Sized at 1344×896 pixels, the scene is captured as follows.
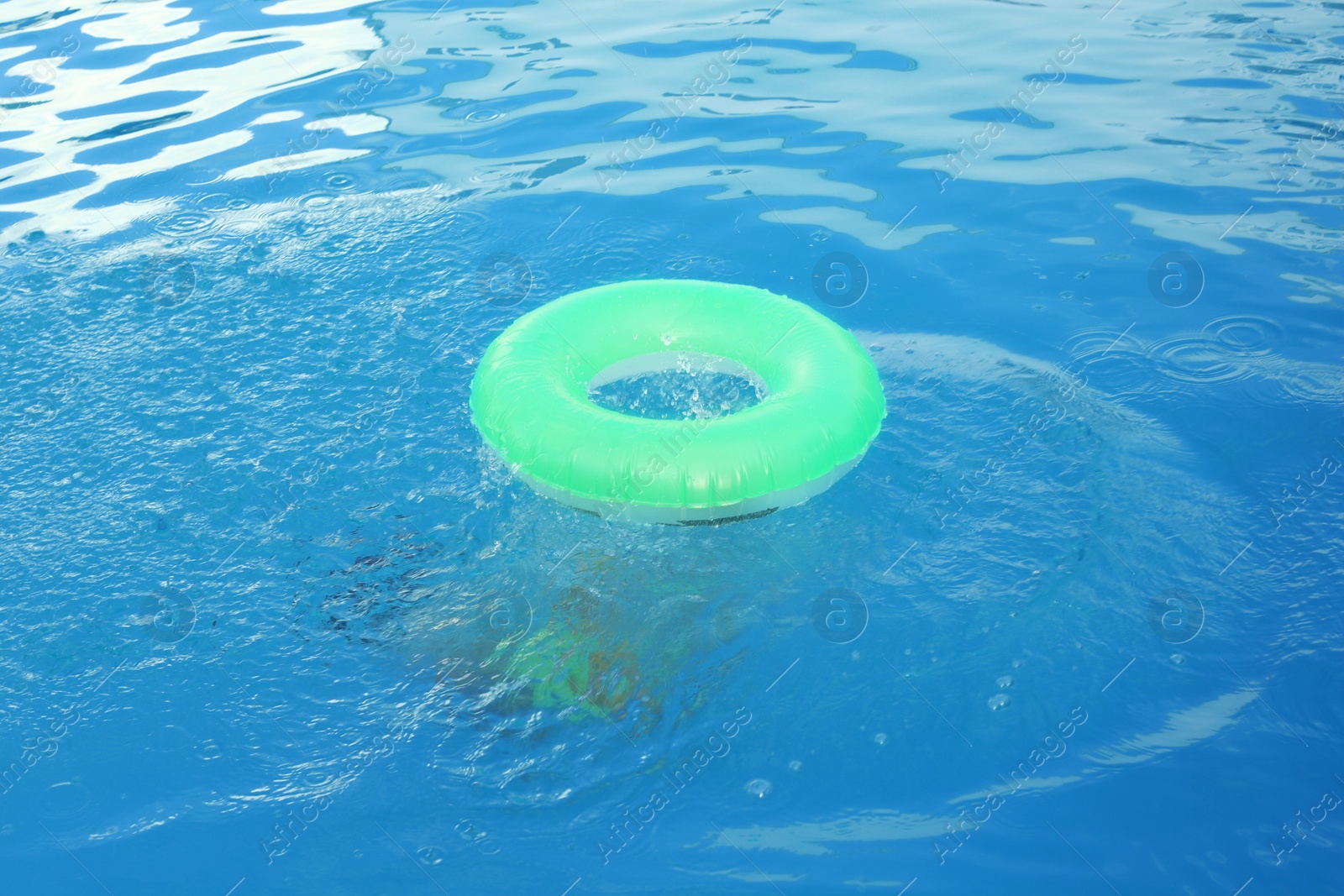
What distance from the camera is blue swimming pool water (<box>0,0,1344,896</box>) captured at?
3.67 meters

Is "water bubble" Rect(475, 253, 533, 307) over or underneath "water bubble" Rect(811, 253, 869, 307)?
over

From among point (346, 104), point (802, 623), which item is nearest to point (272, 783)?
point (802, 623)

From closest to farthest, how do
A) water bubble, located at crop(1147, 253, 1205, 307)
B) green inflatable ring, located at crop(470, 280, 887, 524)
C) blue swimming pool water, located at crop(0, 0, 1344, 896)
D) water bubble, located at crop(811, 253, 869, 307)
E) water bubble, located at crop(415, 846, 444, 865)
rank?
water bubble, located at crop(415, 846, 444, 865) < blue swimming pool water, located at crop(0, 0, 1344, 896) < green inflatable ring, located at crop(470, 280, 887, 524) < water bubble, located at crop(1147, 253, 1205, 307) < water bubble, located at crop(811, 253, 869, 307)

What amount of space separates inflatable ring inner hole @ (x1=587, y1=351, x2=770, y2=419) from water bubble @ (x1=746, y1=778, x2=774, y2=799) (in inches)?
83.4

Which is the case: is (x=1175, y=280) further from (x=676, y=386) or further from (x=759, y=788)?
(x=759, y=788)

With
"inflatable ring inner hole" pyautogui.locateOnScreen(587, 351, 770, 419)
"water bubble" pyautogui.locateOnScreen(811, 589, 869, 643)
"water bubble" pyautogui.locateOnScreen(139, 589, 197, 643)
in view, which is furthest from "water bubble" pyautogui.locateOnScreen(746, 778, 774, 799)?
"water bubble" pyautogui.locateOnScreen(139, 589, 197, 643)

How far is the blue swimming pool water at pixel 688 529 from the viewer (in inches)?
144

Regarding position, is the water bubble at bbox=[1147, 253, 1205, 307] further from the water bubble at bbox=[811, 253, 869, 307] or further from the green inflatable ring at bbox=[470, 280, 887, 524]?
the green inflatable ring at bbox=[470, 280, 887, 524]

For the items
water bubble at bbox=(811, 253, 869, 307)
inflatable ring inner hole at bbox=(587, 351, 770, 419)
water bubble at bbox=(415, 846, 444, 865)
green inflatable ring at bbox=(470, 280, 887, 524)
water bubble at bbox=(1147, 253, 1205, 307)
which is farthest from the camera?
water bubble at bbox=(811, 253, 869, 307)

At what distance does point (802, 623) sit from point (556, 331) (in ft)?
6.33

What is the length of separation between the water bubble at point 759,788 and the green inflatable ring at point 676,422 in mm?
1186

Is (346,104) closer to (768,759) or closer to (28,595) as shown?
(28,595)

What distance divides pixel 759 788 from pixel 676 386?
2.40 metres

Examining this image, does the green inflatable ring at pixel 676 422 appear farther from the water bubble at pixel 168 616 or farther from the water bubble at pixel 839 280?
the water bubble at pixel 168 616
